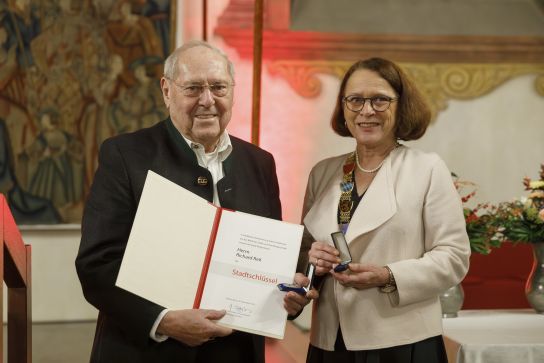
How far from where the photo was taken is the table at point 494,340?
9.65 ft

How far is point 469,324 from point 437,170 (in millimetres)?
1081

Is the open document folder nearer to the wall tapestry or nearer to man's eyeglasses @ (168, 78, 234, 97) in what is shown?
man's eyeglasses @ (168, 78, 234, 97)

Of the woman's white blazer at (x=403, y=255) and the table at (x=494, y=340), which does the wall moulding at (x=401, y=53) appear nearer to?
the table at (x=494, y=340)

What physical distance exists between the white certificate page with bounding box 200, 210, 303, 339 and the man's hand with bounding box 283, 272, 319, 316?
1.0 inches

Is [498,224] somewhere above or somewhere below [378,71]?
below

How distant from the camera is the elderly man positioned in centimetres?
229

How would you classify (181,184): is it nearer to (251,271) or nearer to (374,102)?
(251,271)

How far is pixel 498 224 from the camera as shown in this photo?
3.69m

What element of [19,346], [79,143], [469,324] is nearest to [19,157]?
[79,143]

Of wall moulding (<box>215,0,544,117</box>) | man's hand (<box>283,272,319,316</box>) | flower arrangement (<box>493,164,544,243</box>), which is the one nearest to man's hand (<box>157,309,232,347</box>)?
man's hand (<box>283,272,319,316</box>)

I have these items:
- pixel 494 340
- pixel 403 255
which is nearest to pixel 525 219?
pixel 494 340

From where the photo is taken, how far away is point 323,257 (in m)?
2.45

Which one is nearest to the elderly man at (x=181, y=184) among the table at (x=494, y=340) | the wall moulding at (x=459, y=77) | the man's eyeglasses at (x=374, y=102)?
the man's eyeglasses at (x=374, y=102)

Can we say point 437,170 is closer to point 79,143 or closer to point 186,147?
point 186,147
